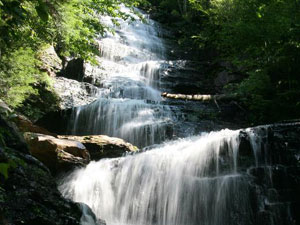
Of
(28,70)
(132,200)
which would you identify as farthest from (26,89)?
(132,200)

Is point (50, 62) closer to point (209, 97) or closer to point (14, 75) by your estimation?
point (14, 75)

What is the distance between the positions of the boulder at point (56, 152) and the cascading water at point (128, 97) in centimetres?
303

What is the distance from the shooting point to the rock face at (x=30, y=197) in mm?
3293

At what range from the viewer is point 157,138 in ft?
35.5

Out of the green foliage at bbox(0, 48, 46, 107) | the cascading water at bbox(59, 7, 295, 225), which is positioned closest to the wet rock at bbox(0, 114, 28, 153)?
the cascading water at bbox(59, 7, 295, 225)

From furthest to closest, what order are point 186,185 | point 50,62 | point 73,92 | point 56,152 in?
point 50,62, point 73,92, point 56,152, point 186,185

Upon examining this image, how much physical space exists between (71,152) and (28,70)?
2.78 meters

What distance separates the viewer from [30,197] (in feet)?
11.7

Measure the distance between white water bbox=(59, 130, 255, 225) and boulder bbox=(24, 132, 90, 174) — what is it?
0.34m

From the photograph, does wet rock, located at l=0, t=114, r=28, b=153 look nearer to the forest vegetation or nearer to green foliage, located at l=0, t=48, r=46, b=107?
the forest vegetation

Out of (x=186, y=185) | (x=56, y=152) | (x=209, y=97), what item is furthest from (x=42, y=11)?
(x=209, y=97)

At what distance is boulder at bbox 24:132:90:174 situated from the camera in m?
7.71

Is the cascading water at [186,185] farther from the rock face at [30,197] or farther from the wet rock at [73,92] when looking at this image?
the wet rock at [73,92]

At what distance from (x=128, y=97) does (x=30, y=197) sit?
11.0 m
